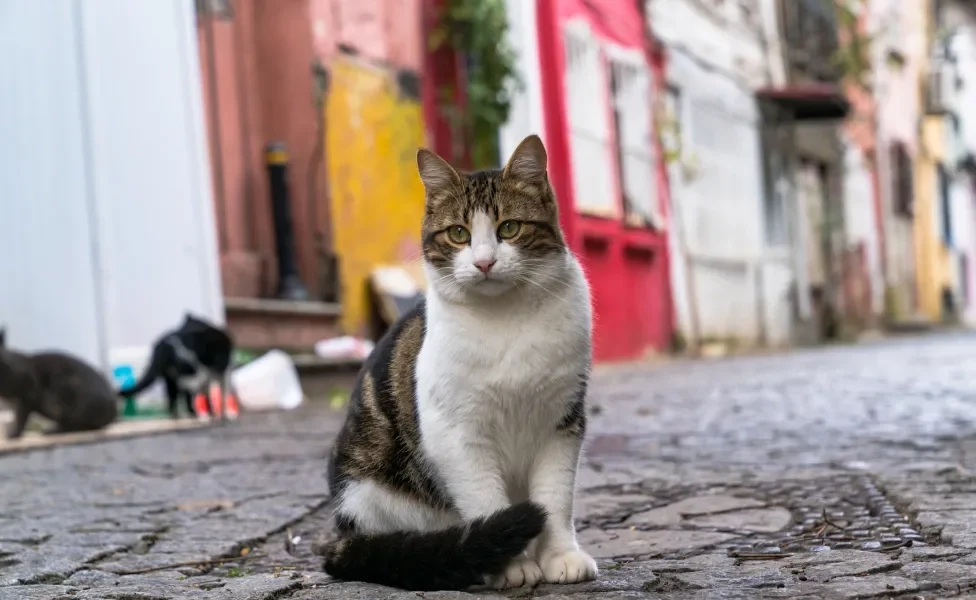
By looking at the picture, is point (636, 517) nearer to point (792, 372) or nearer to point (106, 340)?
point (106, 340)

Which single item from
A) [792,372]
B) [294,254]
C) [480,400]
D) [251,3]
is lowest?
[792,372]

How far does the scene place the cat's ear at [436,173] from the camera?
2330 millimetres

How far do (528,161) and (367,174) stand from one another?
6.46 metres

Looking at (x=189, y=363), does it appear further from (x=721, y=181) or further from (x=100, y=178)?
(x=721, y=181)

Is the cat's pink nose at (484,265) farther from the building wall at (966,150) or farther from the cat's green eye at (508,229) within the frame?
the building wall at (966,150)

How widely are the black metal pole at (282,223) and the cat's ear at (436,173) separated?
18.8 feet

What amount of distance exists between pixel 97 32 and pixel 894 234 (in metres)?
16.2

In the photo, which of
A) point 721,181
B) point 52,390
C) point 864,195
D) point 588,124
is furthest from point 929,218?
point 52,390

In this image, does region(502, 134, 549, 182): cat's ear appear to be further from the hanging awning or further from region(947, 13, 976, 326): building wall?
region(947, 13, 976, 326): building wall

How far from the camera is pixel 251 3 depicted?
8406 millimetres

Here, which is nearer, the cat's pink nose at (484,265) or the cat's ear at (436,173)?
the cat's pink nose at (484,265)

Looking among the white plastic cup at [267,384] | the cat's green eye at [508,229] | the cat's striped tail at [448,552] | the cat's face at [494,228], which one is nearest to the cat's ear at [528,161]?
the cat's face at [494,228]

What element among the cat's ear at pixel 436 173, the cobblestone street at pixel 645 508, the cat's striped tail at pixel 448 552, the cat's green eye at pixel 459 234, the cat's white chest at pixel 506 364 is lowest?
the cobblestone street at pixel 645 508

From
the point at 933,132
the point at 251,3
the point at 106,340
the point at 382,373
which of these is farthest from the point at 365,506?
the point at 933,132
